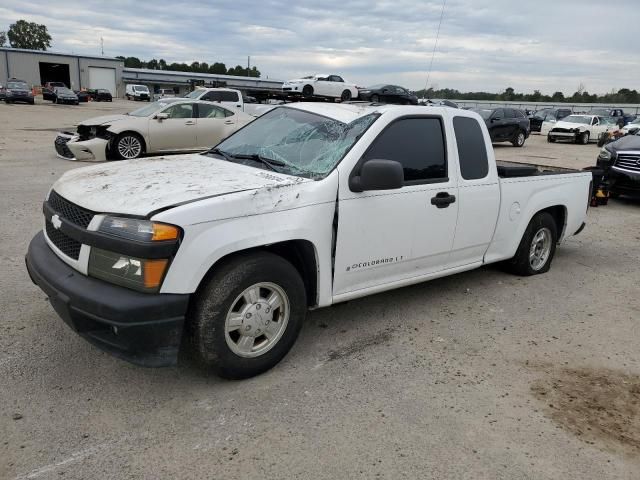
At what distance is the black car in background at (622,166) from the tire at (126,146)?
10258 millimetres

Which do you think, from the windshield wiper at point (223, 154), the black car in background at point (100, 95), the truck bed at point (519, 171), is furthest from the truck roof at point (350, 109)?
the black car in background at point (100, 95)

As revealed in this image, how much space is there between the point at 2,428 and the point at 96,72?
265ft

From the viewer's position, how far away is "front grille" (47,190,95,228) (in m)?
3.04

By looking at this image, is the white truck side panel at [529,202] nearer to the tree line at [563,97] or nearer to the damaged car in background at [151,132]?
the damaged car in background at [151,132]

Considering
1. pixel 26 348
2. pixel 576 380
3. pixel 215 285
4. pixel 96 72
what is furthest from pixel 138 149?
pixel 96 72

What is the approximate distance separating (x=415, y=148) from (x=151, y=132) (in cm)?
998

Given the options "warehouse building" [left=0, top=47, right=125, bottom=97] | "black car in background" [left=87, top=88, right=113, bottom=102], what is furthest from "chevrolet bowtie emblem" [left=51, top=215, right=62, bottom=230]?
"warehouse building" [left=0, top=47, right=125, bottom=97]

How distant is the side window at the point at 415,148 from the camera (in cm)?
390

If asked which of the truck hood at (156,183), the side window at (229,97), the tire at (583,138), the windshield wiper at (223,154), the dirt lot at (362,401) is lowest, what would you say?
the dirt lot at (362,401)

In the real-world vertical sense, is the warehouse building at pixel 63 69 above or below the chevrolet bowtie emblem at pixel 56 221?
above

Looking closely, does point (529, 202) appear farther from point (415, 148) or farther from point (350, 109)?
point (350, 109)

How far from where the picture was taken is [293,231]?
3279mm

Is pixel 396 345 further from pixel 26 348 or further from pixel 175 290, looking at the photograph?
pixel 26 348

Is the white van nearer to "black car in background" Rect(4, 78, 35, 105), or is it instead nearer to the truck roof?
"black car in background" Rect(4, 78, 35, 105)
